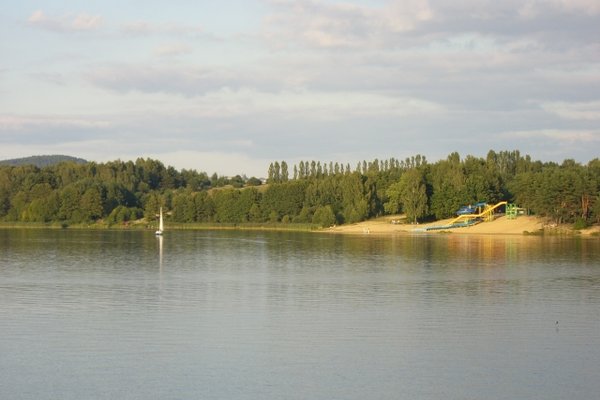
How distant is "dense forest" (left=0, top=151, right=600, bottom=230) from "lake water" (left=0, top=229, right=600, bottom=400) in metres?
53.7

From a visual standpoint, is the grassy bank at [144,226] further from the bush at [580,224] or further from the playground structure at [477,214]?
the bush at [580,224]

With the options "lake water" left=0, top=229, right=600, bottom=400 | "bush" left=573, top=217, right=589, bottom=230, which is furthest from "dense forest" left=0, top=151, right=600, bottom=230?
"lake water" left=0, top=229, right=600, bottom=400

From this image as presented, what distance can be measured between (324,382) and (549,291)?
64.3ft

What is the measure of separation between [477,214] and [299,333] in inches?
3552

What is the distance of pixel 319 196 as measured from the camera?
132500 millimetres

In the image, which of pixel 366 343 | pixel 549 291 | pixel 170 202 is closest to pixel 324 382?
pixel 366 343

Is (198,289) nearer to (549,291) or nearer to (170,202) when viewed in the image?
(549,291)

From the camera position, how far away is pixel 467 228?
106250 mm

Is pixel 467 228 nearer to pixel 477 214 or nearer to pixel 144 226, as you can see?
pixel 477 214

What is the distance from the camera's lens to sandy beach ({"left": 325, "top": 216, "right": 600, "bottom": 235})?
324 ft

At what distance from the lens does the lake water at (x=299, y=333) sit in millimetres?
19016

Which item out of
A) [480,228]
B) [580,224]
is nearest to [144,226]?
[480,228]

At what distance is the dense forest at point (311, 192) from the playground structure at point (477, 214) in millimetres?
1311

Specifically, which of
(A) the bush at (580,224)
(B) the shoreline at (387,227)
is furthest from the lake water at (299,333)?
(B) the shoreline at (387,227)
